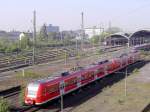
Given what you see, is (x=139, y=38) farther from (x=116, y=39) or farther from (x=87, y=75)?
(x=87, y=75)

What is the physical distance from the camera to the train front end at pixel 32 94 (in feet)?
76.3

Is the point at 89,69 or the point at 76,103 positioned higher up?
the point at 89,69

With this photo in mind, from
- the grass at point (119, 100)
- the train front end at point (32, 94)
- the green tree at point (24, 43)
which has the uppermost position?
the green tree at point (24, 43)

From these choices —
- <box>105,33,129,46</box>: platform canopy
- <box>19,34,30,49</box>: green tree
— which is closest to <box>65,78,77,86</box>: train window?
<box>19,34,30,49</box>: green tree

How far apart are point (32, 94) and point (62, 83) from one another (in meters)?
3.23

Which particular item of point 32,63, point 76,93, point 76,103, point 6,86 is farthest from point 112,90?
point 32,63

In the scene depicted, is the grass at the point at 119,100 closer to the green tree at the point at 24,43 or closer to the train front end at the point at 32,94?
the train front end at the point at 32,94

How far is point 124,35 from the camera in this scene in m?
102

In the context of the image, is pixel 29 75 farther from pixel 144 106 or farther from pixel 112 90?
pixel 144 106

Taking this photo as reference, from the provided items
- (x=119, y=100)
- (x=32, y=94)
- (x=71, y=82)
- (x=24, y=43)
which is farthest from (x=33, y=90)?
(x=24, y=43)

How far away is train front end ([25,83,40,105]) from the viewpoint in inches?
915

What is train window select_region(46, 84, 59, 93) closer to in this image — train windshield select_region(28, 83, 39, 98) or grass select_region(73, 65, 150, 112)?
train windshield select_region(28, 83, 39, 98)

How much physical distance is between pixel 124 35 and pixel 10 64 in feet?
189

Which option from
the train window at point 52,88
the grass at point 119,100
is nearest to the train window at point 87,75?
the grass at point 119,100
